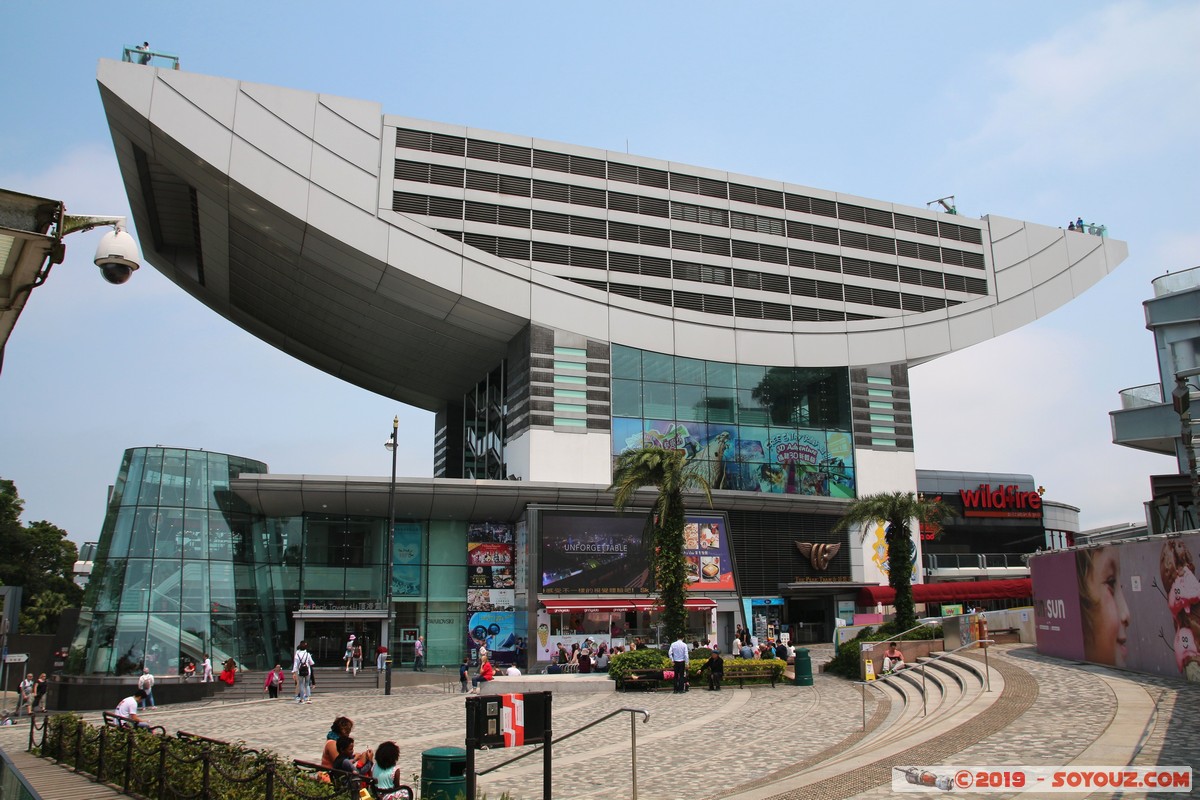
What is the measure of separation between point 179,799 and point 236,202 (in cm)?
3453

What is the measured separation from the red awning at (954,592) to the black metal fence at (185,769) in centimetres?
4072

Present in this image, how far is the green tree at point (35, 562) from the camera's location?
76.8 m

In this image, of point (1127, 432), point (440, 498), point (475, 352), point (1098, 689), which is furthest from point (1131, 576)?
point (475, 352)

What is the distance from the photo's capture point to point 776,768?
50.6 feet

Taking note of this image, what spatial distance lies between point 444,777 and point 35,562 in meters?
89.6

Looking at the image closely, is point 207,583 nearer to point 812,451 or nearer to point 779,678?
point 779,678

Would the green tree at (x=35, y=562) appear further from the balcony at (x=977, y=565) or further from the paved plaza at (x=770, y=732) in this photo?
the balcony at (x=977, y=565)

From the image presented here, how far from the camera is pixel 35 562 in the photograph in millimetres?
84750

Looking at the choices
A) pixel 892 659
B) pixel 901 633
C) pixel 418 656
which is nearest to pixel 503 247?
pixel 418 656

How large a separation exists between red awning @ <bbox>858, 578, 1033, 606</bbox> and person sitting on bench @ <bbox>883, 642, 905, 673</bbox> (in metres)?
18.6

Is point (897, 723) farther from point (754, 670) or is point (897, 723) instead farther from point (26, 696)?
point (26, 696)

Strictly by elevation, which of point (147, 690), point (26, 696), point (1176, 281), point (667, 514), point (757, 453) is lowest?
point (26, 696)

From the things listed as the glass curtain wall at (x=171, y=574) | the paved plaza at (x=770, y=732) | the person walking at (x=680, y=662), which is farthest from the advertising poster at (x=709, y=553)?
the glass curtain wall at (x=171, y=574)

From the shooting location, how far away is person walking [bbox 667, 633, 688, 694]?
2794 cm
